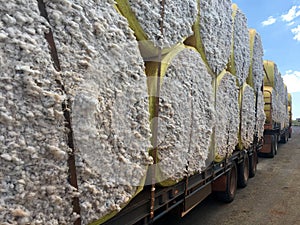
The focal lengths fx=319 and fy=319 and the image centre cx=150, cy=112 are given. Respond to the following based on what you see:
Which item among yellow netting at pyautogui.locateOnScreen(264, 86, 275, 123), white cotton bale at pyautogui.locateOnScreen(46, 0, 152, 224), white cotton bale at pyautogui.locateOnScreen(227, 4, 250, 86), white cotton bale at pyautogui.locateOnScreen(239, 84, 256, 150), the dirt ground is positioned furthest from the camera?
yellow netting at pyautogui.locateOnScreen(264, 86, 275, 123)

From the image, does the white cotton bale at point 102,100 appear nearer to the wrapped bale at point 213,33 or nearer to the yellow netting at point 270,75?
the wrapped bale at point 213,33

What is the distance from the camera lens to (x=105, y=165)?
1.80m

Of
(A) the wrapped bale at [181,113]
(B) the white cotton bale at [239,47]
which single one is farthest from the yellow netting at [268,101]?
(A) the wrapped bale at [181,113]

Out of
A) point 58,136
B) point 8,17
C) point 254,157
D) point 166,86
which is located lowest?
point 254,157

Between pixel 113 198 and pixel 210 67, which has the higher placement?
pixel 210 67

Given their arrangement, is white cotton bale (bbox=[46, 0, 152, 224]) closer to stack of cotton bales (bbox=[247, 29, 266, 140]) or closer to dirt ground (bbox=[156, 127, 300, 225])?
dirt ground (bbox=[156, 127, 300, 225])

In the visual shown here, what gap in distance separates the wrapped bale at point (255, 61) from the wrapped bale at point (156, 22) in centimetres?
402

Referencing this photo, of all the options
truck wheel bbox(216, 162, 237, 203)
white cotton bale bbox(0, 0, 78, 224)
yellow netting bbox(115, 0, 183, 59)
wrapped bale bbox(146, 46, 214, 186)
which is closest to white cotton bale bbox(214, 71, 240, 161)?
wrapped bale bbox(146, 46, 214, 186)

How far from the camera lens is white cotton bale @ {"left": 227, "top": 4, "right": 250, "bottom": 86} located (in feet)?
15.8

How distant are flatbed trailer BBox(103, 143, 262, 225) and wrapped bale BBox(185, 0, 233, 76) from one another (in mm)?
1304

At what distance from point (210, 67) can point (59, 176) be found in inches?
98.7

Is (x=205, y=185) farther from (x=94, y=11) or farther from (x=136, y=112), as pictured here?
(x=94, y=11)

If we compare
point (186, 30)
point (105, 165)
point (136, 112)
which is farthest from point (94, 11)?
point (186, 30)

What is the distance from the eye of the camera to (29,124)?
4.58ft
